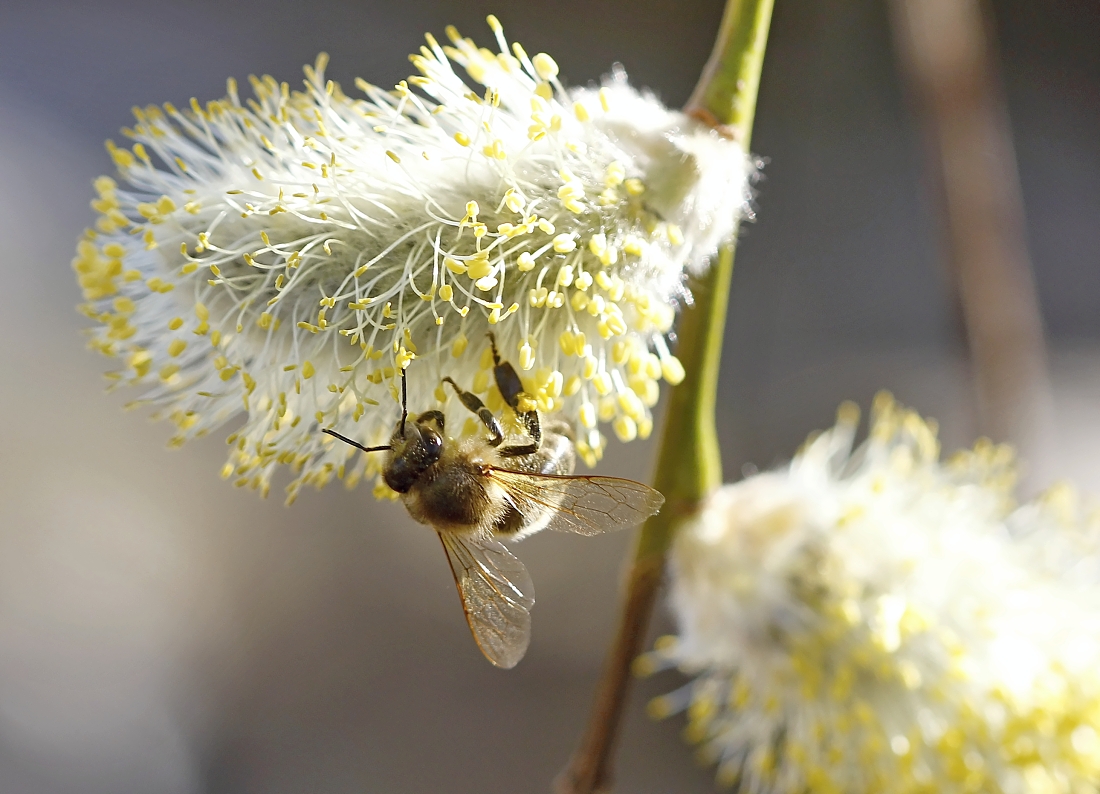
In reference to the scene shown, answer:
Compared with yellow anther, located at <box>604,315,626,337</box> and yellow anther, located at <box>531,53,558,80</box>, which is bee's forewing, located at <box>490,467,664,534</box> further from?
yellow anther, located at <box>531,53,558,80</box>

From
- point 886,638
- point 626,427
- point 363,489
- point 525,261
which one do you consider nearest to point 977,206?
point 886,638

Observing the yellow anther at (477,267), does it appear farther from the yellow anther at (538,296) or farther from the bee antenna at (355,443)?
the bee antenna at (355,443)

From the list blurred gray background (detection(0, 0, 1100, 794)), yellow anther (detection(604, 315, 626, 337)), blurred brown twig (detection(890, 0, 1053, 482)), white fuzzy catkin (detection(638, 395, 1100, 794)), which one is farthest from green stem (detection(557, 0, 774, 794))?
blurred gray background (detection(0, 0, 1100, 794))

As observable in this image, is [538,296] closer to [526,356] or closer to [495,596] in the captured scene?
[526,356]

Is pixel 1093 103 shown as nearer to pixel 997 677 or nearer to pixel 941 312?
pixel 941 312

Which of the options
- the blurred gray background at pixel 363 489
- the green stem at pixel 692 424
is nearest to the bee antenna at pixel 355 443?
the green stem at pixel 692 424

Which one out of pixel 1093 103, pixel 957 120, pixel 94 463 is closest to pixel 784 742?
pixel 957 120
